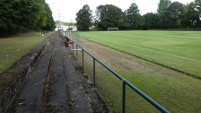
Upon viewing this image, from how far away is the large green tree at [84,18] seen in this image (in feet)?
366

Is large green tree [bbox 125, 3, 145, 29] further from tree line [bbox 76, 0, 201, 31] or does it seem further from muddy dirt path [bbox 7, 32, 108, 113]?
muddy dirt path [bbox 7, 32, 108, 113]

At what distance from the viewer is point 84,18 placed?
365 feet

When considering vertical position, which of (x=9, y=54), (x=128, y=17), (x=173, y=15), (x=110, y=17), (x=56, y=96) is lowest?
(x=56, y=96)

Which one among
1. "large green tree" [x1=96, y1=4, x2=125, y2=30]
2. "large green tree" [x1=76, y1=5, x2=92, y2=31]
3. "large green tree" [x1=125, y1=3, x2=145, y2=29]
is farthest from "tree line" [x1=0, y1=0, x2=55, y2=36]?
"large green tree" [x1=125, y1=3, x2=145, y2=29]

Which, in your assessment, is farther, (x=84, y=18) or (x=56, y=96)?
(x=84, y=18)

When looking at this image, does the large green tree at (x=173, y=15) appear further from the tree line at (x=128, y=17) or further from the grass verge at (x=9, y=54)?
the grass verge at (x=9, y=54)

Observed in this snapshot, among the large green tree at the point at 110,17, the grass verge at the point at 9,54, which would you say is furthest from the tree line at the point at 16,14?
the large green tree at the point at 110,17

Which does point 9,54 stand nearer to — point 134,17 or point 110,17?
point 110,17

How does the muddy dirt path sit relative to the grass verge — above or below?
below

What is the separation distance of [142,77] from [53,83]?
3759mm

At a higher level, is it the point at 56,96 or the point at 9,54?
the point at 9,54

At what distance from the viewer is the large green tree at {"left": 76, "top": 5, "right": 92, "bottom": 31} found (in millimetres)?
111619

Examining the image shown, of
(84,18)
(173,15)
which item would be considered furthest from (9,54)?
(84,18)

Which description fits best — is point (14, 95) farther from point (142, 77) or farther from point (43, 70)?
point (142, 77)
